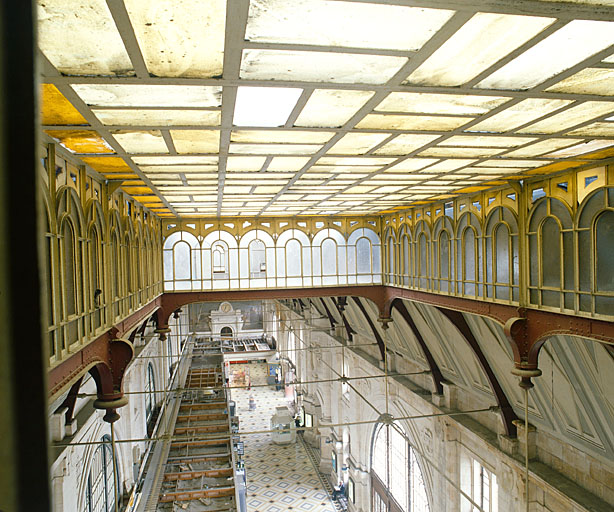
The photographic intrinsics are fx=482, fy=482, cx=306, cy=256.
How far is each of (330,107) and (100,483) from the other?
9689 mm

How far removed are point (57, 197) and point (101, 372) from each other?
8.22 ft

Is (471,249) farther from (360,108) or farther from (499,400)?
(360,108)

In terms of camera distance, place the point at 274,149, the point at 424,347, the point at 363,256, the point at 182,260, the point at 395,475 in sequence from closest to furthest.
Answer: the point at 274,149
the point at 424,347
the point at 182,260
the point at 363,256
the point at 395,475

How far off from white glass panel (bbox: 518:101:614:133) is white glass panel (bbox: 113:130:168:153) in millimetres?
3497

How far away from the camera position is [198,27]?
2432 millimetres

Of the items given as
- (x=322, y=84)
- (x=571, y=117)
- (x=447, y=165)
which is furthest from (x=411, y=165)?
(x=322, y=84)

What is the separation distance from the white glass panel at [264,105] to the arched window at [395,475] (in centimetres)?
919

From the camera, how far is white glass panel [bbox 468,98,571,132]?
385cm

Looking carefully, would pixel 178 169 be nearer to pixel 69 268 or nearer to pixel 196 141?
pixel 196 141

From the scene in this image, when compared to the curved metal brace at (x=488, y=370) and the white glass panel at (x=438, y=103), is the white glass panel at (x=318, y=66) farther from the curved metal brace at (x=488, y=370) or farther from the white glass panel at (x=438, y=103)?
the curved metal brace at (x=488, y=370)

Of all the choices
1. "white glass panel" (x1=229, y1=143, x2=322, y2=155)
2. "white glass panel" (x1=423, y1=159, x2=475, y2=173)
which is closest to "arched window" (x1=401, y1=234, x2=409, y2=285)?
"white glass panel" (x1=423, y1=159, x2=475, y2=173)

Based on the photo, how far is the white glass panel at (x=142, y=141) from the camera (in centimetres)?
438

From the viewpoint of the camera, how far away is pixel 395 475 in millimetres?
13961

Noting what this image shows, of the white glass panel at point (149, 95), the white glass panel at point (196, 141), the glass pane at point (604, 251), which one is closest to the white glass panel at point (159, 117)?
the white glass panel at point (149, 95)
